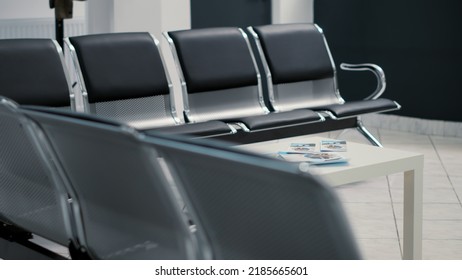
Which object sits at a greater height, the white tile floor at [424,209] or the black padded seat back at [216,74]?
the black padded seat back at [216,74]

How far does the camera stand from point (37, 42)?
16.0ft

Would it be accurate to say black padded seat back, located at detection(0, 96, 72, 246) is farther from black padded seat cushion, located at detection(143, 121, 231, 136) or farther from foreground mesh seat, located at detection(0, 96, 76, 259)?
black padded seat cushion, located at detection(143, 121, 231, 136)

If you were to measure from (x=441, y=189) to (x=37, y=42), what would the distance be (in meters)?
2.58

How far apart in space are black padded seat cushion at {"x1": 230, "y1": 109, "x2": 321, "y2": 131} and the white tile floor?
47 cm

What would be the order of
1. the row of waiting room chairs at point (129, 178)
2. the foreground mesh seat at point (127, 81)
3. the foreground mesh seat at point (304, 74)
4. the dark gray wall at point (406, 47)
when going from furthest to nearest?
the dark gray wall at point (406, 47), the foreground mesh seat at point (304, 74), the foreground mesh seat at point (127, 81), the row of waiting room chairs at point (129, 178)

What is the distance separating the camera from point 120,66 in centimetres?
514

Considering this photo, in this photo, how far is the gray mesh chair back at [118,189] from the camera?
2.24 meters

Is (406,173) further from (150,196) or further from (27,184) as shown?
(150,196)

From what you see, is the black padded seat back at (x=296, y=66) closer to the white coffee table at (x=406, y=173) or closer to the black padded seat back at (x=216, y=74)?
the black padded seat back at (x=216, y=74)

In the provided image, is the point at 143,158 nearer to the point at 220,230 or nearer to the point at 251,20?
the point at 220,230

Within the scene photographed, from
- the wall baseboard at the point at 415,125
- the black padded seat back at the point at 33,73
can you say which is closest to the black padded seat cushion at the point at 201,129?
the black padded seat back at the point at 33,73

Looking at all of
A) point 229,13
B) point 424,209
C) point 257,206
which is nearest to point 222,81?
point 424,209

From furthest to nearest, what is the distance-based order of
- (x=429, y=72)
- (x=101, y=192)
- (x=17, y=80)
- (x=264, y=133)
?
(x=429, y=72) → (x=264, y=133) → (x=17, y=80) → (x=101, y=192)
